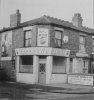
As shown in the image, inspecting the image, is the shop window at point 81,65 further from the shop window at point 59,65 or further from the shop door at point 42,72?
the shop door at point 42,72

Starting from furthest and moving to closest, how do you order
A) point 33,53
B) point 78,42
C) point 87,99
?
point 78,42 < point 33,53 < point 87,99

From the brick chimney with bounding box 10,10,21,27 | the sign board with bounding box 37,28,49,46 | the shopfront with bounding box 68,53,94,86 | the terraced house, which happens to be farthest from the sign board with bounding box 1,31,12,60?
the shopfront with bounding box 68,53,94,86

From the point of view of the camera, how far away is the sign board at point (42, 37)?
21250 millimetres

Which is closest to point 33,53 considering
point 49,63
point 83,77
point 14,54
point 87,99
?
point 49,63

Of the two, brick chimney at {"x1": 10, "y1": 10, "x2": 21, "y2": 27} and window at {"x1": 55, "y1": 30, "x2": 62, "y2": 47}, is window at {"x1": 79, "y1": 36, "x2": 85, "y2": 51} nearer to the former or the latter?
window at {"x1": 55, "y1": 30, "x2": 62, "y2": 47}

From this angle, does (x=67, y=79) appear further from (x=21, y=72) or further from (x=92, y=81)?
(x=21, y=72)

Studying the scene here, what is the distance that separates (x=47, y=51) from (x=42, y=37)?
1500mm

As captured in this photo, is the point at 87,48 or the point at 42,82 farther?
the point at 87,48

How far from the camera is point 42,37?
2131 centimetres

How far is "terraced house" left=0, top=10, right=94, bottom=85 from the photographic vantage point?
69.7 ft

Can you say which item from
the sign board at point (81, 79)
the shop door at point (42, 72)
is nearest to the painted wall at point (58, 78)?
the sign board at point (81, 79)

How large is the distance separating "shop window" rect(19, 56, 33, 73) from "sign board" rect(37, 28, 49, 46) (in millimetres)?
2886

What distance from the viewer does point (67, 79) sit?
22438 mm

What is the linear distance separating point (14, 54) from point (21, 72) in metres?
2.48
